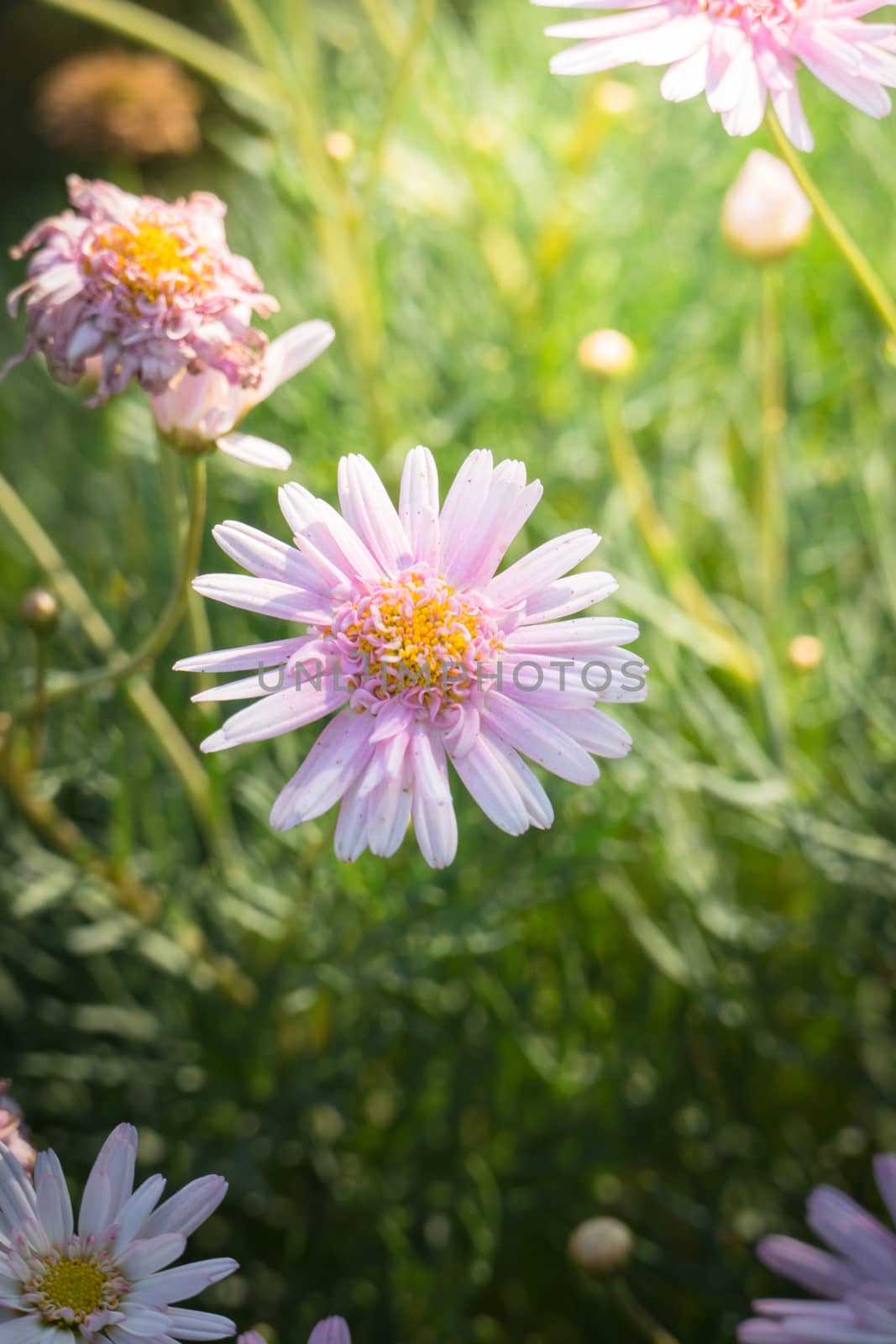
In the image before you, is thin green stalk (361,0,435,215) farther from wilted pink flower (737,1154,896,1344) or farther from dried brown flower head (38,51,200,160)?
wilted pink flower (737,1154,896,1344)

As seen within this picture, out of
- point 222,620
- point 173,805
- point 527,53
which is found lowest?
point 173,805

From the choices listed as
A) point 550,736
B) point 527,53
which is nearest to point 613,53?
point 550,736

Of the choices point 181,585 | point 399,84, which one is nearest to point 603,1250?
point 181,585

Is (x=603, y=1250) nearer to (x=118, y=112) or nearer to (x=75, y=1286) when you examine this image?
(x=75, y=1286)

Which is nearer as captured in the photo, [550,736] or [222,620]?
[550,736]

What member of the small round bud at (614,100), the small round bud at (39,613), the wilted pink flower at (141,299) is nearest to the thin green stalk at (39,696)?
the small round bud at (39,613)

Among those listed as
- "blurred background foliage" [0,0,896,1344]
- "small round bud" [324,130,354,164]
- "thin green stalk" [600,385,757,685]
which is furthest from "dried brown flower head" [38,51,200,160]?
"thin green stalk" [600,385,757,685]

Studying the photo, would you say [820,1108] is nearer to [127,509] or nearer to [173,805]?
[173,805]
